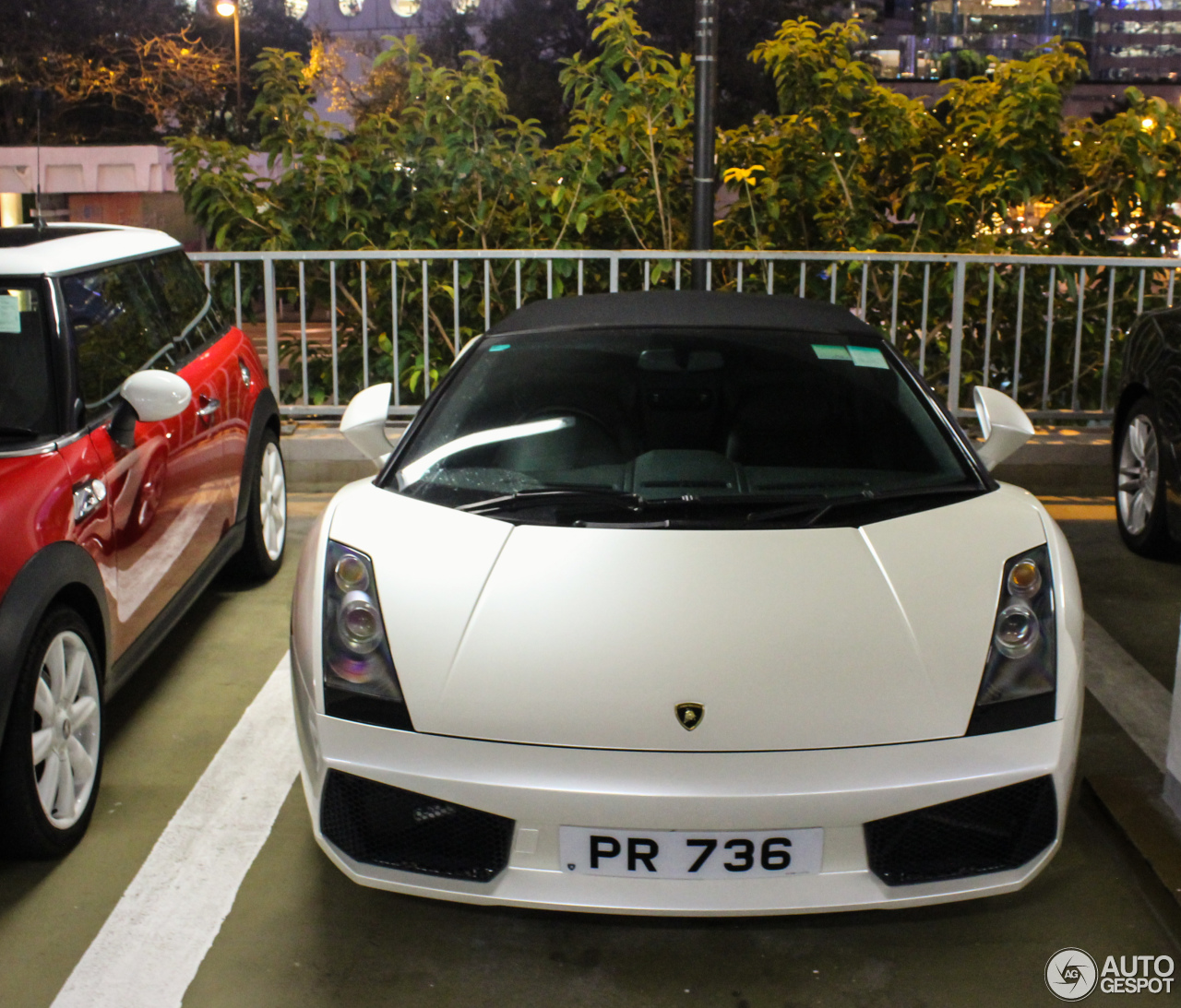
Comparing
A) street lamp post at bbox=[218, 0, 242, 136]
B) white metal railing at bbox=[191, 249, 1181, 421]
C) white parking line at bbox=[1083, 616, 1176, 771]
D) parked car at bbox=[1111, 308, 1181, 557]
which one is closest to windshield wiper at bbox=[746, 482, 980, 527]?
white parking line at bbox=[1083, 616, 1176, 771]

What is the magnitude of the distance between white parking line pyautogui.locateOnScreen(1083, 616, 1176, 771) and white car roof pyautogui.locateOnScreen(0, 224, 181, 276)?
3.17 metres

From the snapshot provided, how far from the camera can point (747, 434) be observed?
3.16m

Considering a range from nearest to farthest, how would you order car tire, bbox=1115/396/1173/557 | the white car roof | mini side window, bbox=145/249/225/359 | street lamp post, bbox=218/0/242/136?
the white car roof → mini side window, bbox=145/249/225/359 → car tire, bbox=1115/396/1173/557 → street lamp post, bbox=218/0/242/136

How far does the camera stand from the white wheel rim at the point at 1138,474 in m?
5.36

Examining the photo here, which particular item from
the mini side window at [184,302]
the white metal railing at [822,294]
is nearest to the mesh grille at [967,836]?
the mini side window at [184,302]

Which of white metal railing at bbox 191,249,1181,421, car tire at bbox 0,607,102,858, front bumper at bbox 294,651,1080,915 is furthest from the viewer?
white metal railing at bbox 191,249,1181,421

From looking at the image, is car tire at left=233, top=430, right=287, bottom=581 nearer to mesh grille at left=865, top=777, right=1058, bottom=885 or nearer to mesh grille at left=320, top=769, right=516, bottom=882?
mesh grille at left=320, top=769, right=516, bottom=882

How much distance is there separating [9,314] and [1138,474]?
4.61 meters

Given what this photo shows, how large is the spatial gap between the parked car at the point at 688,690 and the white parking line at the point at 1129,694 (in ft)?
3.88

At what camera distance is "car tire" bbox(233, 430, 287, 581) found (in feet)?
15.7

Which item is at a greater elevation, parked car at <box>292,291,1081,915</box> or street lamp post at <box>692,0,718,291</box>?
street lamp post at <box>692,0,718,291</box>

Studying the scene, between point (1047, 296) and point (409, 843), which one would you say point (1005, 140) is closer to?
point (1047, 296)

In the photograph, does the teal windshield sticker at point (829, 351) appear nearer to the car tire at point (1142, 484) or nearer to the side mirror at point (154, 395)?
the side mirror at point (154, 395)

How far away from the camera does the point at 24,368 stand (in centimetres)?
320
